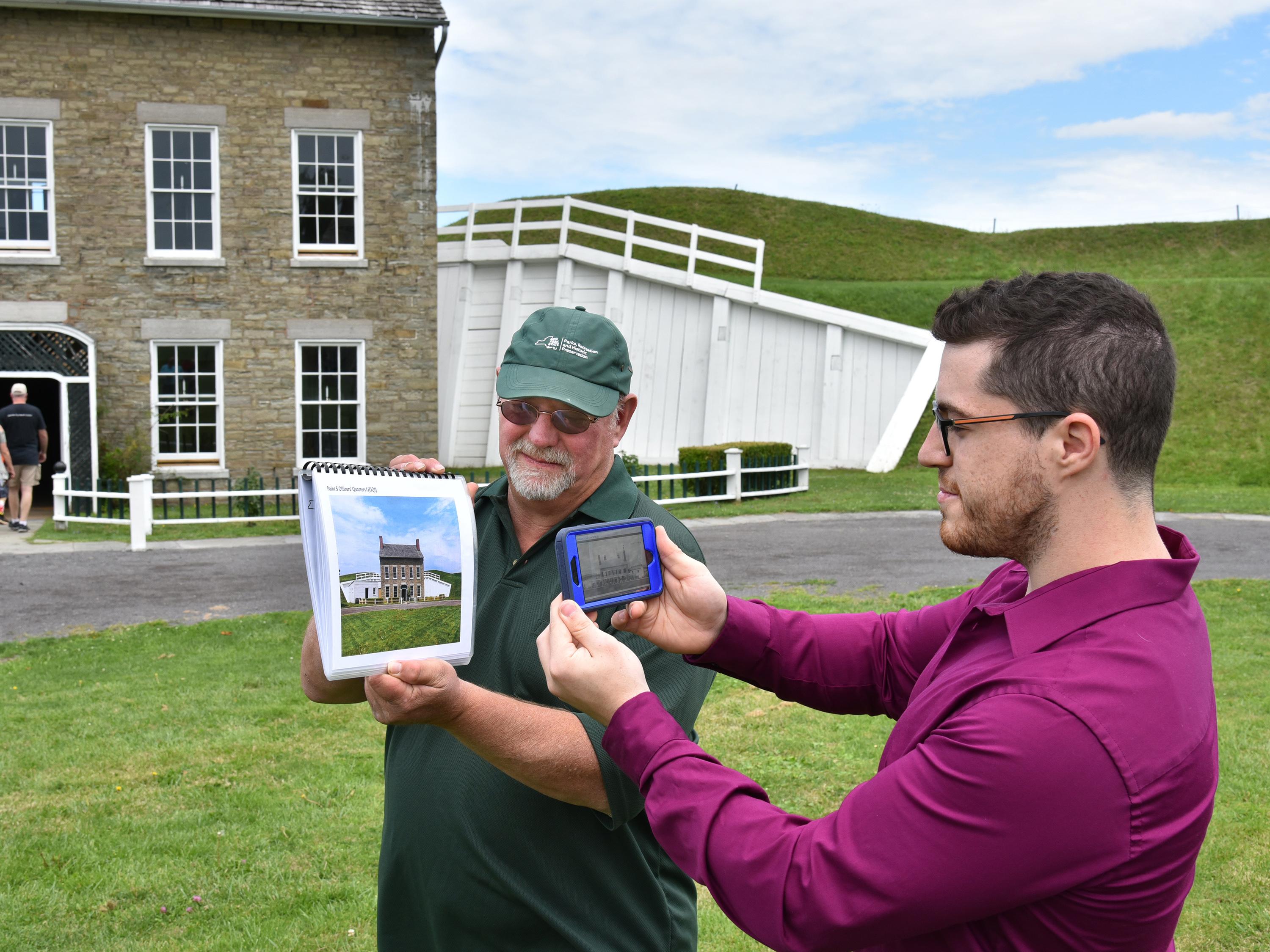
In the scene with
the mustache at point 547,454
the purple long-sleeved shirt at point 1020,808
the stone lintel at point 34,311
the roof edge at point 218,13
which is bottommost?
the purple long-sleeved shirt at point 1020,808

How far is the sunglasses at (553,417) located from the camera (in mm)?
2715

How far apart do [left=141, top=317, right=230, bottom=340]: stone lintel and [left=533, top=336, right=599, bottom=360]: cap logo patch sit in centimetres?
1740

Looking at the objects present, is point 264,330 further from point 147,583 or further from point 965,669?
point 965,669

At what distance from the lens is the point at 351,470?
212 cm

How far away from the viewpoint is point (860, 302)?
29.2 m

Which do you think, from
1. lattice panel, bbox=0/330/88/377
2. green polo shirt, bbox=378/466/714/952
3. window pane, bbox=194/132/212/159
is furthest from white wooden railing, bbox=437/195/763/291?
green polo shirt, bbox=378/466/714/952

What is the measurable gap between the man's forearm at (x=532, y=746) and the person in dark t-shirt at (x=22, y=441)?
52.9ft

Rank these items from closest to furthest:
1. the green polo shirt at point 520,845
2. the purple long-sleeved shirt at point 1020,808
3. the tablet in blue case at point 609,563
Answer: the purple long-sleeved shirt at point 1020,808 → the tablet in blue case at point 609,563 → the green polo shirt at point 520,845

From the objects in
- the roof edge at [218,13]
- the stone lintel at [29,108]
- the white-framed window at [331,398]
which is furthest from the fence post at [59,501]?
the roof edge at [218,13]

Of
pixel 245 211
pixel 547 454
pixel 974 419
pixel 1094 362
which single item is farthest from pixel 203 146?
pixel 1094 362

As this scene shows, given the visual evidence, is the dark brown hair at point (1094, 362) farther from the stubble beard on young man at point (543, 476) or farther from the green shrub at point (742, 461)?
the green shrub at point (742, 461)

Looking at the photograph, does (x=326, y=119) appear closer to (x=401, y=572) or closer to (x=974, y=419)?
(x=401, y=572)

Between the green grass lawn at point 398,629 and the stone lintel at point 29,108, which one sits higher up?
the stone lintel at point 29,108

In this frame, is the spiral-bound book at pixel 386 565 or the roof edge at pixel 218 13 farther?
the roof edge at pixel 218 13
